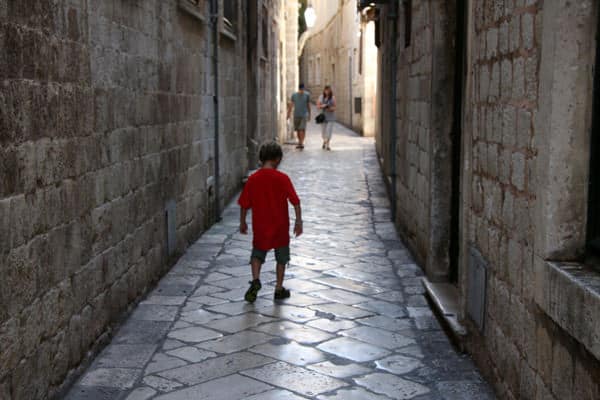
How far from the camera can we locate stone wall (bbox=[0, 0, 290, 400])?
11.7 feet

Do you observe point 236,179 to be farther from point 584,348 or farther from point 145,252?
point 584,348

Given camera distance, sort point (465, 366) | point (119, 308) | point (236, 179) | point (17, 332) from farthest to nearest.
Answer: point (236, 179)
point (119, 308)
point (465, 366)
point (17, 332)

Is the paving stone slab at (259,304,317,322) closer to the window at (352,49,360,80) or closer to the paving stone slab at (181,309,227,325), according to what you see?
the paving stone slab at (181,309,227,325)

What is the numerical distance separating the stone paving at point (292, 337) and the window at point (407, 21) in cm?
211

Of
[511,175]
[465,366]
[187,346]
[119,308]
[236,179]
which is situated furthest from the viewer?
[236,179]

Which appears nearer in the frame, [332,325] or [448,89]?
[332,325]

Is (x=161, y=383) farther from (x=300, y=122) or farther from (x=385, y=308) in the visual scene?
(x=300, y=122)

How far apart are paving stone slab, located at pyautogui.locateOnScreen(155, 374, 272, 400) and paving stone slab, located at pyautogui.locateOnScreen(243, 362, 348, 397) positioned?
0.30 feet

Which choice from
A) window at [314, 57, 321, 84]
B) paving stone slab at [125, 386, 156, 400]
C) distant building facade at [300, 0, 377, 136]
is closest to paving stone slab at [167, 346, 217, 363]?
paving stone slab at [125, 386, 156, 400]

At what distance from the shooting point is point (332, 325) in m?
5.51

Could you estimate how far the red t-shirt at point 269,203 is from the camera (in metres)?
6.02

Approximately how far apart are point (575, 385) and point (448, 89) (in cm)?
372

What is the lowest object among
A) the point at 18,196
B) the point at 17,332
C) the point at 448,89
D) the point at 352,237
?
the point at 352,237

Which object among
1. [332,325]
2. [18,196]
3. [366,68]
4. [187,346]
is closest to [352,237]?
[332,325]
